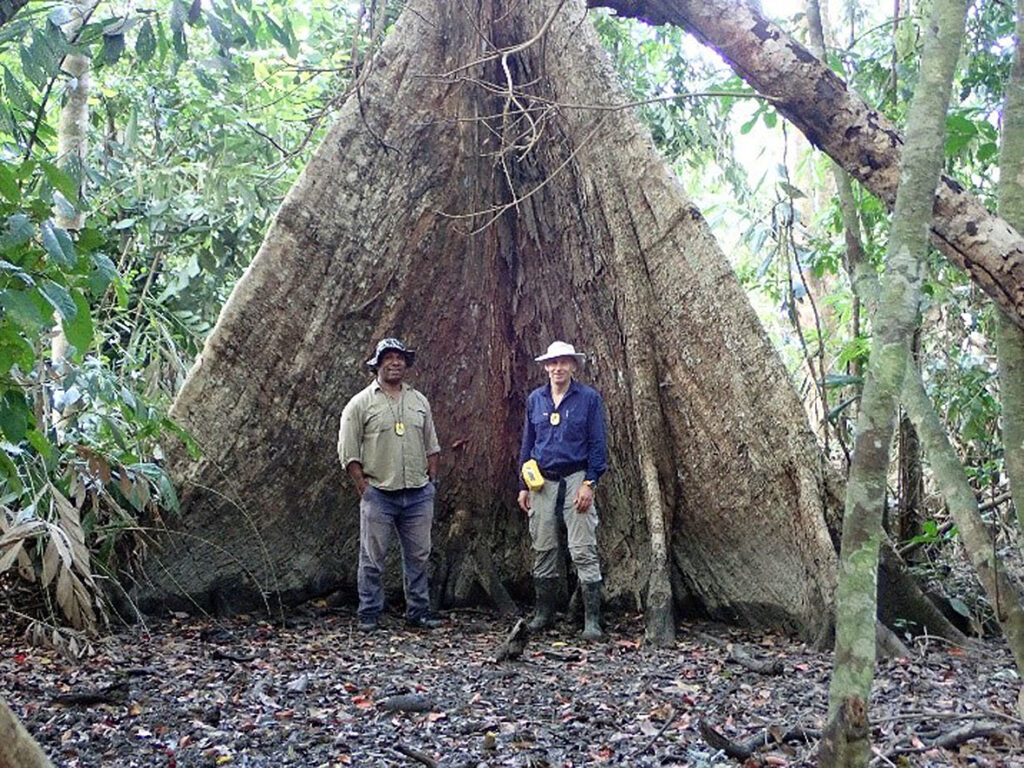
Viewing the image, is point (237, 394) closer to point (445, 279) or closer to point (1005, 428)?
point (445, 279)

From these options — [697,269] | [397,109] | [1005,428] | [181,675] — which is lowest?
[181,675]

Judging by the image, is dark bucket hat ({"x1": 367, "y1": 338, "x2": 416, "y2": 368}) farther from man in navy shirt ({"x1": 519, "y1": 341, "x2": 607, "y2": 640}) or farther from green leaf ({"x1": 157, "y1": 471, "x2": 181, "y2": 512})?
green leaf ({"x1": 157, "y1": 471, "x2": 181, "y2": 512})

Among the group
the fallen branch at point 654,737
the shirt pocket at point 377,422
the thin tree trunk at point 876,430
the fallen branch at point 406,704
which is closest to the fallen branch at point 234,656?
the fallen branch at point 406,704

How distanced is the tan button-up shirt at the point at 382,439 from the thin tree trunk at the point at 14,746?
4041 millimetres

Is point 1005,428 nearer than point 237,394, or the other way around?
point 1005,428

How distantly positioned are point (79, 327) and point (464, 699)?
2.39 meters

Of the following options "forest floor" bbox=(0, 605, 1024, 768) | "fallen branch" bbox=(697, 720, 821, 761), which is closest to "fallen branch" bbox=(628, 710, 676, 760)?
"forest floor" bbox=(0, 605, 1024, 768)

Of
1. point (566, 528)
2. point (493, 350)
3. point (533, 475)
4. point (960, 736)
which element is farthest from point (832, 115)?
point (493, 350)

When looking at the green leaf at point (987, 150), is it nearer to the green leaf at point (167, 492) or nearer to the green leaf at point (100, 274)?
the green leaf at point (100, 274)

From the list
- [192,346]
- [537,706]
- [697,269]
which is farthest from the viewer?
[192,346]

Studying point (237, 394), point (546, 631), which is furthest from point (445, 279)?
point (546, 631)

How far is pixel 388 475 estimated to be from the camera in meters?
6.04

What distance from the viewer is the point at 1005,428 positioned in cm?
278

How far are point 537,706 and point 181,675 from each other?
1577mm
